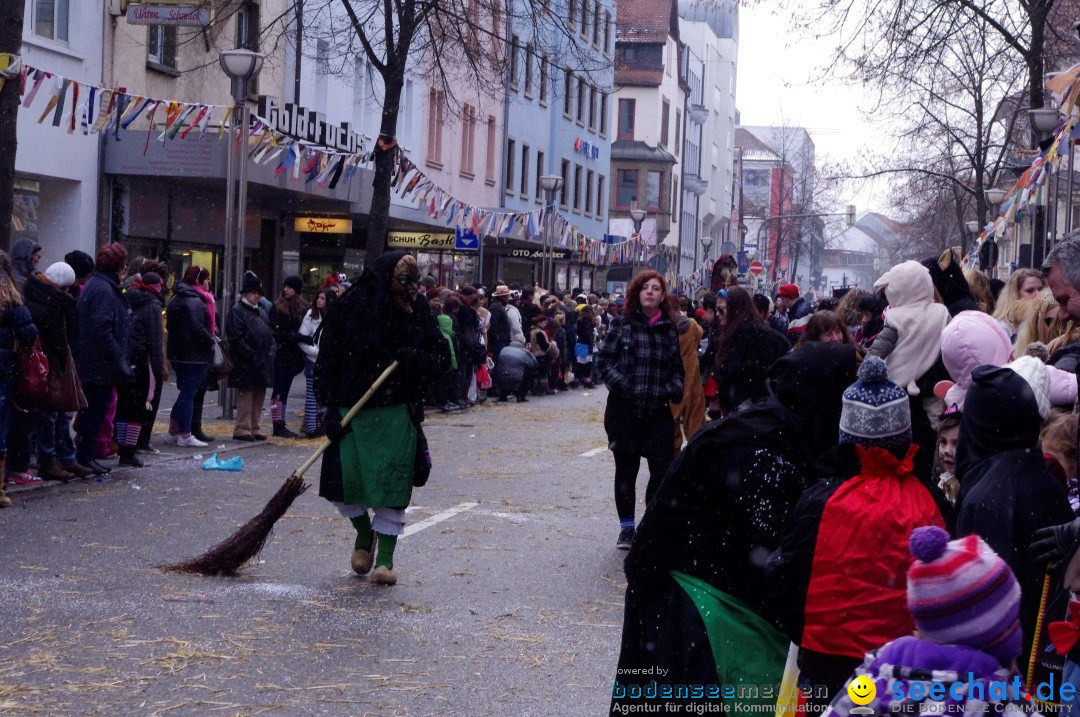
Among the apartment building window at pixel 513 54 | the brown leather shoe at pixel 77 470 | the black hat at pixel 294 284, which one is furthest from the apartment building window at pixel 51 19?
the brown leather shoe at pixel 77 470

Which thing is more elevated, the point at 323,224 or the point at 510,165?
the point at 510,165

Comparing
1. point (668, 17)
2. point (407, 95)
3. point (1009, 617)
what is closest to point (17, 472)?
point (1009, 617)

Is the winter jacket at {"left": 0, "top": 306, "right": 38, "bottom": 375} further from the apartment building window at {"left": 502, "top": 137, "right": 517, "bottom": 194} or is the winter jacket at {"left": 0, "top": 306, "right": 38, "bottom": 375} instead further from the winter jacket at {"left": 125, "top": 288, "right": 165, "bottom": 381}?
the apartment building window at {"left": 502, "top": 137, "right": 517, "bottom": 194}

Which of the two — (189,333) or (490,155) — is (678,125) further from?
(189,333)

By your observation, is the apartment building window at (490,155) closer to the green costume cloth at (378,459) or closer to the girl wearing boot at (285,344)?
the girl wearing boot at (285,344)

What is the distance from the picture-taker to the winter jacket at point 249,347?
1546cm

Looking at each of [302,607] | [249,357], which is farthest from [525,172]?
[302,607]

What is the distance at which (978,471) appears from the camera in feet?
13.8

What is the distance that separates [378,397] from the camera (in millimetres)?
8211

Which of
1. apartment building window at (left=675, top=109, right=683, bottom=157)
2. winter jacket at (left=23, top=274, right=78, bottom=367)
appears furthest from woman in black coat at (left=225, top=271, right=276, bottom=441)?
apartment building window at (left=675, top=109, right=683, bottom=157)

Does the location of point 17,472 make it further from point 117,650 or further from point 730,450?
point 730,450

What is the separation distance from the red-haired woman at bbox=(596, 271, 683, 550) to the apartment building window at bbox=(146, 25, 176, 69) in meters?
15.2

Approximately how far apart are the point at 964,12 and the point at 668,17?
5590 cm

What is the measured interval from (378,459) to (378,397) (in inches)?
13.5
